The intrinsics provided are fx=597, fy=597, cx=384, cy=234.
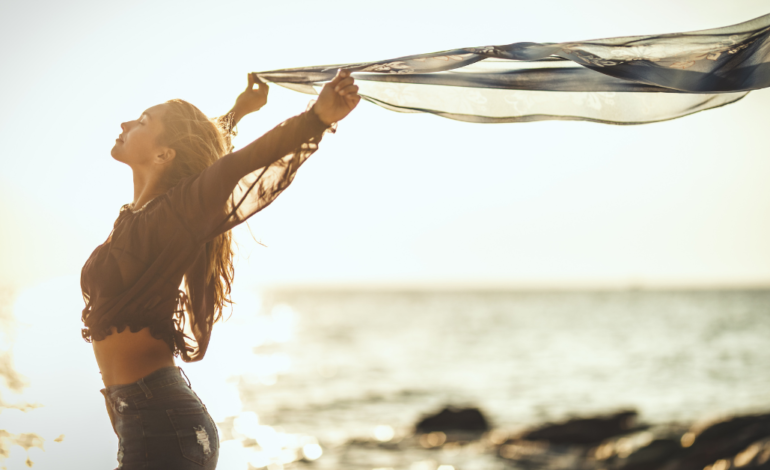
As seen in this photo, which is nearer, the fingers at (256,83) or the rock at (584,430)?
the fingers at (256,83)

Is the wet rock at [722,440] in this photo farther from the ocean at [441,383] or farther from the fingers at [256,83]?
the fingers at [256,83]

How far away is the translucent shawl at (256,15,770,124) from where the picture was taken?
9.09 feet

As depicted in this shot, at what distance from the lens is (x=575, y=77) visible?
115 inches

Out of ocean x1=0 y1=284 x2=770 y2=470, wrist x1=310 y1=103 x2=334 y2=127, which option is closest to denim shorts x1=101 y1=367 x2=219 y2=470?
wrist x1=310 y1=103 x2=334 y2=127

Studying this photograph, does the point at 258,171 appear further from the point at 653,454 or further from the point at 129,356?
the point at 653,454

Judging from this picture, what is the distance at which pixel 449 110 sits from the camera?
296cm

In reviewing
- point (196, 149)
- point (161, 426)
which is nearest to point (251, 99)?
point (196, 149)

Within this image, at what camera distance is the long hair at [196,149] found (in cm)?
240

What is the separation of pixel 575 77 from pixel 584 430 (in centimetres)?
1210

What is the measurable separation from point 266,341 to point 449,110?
46.1 meters

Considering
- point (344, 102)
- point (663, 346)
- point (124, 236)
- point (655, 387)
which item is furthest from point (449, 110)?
point (663, 346)

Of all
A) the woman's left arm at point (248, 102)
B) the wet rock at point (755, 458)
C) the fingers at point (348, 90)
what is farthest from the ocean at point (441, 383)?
the wet rock at point (755, 458)

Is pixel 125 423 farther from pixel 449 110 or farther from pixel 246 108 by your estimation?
pixel 449 110

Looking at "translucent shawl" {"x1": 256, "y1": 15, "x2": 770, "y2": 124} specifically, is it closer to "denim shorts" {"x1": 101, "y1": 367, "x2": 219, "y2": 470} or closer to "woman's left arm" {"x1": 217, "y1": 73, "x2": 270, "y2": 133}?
"woman's left arm" {"x1": 217, "y1": 73, "x2": 270, "y2": 133}
